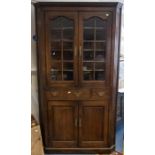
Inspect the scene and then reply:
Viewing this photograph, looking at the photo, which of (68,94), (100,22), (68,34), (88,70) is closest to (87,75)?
(88,70)

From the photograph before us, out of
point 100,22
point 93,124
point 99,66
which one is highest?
point 100,22

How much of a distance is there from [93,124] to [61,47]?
1.11 m

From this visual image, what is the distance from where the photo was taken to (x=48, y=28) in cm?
302

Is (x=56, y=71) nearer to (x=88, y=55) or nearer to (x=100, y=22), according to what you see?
Answer: (x=88, y=55)

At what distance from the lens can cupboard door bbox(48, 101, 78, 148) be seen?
3.12 m

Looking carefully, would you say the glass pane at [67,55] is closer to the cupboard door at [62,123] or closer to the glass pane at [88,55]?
the glass pane at [88,55]

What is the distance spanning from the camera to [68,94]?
308cm

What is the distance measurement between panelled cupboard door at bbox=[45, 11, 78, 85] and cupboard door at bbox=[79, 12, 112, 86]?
92mm

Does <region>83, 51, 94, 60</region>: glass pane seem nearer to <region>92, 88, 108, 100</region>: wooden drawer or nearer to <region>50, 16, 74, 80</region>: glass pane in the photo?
<region>50, 16, 74, 80</region>: glass pane

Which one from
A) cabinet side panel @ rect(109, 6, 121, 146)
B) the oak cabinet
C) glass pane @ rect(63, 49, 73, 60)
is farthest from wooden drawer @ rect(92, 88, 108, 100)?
glass pane @ rect(63, 49, 73, 60)

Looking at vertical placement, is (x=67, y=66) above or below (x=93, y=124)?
above
